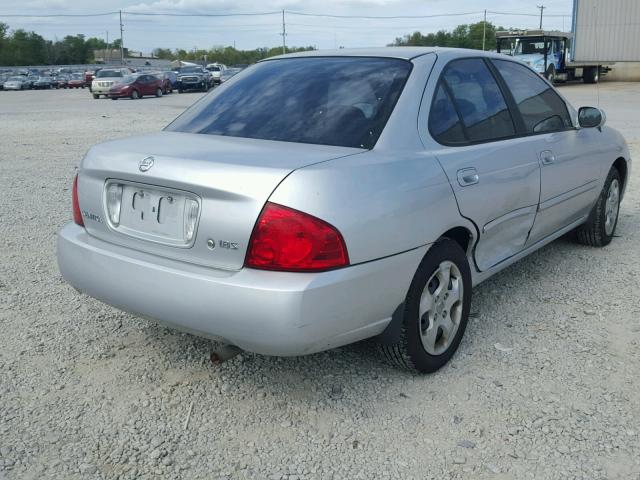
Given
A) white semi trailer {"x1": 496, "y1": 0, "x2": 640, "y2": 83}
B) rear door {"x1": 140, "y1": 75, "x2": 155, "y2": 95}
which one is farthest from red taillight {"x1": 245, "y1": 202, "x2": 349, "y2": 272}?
rear door {"x1": 140, "y1": 75, "x2": 155, "y2": 95}

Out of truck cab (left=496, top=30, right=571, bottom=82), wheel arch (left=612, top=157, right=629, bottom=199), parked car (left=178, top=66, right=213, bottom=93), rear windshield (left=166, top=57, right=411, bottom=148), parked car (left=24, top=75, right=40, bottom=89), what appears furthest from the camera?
parked car (left=24, top=75, right=40, bottom=89)

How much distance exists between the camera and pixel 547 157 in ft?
13.7

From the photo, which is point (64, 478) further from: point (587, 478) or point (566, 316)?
point (566, 316)

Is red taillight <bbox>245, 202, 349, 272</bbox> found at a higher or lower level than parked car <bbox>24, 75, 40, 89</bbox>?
lower

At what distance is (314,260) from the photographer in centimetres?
260

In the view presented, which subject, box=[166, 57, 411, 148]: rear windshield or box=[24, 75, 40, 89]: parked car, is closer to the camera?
box=[166, 57, 411, 148]: rear windshield

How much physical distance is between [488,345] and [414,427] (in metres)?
0.98

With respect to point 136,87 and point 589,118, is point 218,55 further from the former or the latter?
point 589,118

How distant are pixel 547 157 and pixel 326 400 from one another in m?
2.17

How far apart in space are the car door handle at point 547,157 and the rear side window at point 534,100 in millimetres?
157

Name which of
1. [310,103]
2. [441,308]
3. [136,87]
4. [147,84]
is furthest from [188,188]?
[147,84]

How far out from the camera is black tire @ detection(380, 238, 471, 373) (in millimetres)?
3061

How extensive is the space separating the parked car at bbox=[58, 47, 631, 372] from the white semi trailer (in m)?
29.0

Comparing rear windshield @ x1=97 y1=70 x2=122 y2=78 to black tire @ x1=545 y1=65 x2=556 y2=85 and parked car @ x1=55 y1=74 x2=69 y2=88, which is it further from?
black tire @ x1=545 y1=65 x2=556 y2=85
